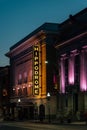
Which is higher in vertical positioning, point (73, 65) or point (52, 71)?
point (52, 71)

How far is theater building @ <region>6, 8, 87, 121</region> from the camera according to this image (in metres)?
79.2

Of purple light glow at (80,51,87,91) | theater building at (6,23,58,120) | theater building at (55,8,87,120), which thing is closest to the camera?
purple light glow at (80,51,87,91)

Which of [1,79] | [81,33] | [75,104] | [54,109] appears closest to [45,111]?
[54,109]

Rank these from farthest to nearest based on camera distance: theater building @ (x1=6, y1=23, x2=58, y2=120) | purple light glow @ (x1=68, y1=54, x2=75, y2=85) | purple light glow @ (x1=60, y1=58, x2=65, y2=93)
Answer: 1. theater building @ (x1=6, y1=23, x2=58, y2=120)
2. purple light glow @ (x1=60, y1=58, x2=65, y2=93)
3. purple light glow @ (x1=68, y1=54, x2=75, y2=85)

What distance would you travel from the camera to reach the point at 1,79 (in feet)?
443

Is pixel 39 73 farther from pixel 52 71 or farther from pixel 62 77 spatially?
pixel 62 77

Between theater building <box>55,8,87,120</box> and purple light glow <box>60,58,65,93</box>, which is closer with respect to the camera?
theater building <box>55,8,87,120</box>

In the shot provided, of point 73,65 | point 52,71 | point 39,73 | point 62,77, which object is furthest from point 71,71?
point 39,73

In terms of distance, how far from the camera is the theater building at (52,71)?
260 ft

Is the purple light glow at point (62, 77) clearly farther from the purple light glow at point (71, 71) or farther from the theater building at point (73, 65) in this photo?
the purple light glow at point (71, 71)

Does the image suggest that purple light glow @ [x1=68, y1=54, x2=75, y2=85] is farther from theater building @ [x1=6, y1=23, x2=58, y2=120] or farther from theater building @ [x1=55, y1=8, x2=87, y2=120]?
theater building @ [x1=6, y1=23, x2=58, y2=120]

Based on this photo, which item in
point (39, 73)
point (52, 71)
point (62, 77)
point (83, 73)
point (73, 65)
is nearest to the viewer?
point (83, 73)

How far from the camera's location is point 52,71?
95.8 metres

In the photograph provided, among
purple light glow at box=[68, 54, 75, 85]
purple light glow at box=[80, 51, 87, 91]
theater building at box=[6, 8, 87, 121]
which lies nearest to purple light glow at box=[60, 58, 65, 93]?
theater building at box=[6, 8, 87, 121]
